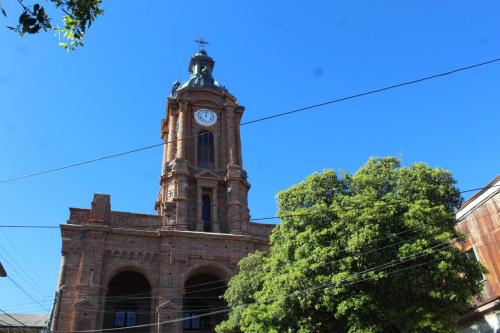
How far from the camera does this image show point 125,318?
29.4 metres

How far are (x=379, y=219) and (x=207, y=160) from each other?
69.6ft

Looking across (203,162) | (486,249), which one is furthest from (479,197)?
(203,162)

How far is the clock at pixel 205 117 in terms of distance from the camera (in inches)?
1473

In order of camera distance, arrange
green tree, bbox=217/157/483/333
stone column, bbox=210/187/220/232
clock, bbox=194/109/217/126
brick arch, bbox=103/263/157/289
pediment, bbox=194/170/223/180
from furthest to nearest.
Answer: clock, bbox=194/109/217/126, pediment, bbox=194/170/223/180, stone column, bbox=210/187/220/232, brick arch, bbox=103/263/157/289, green tree, bbox=217/157/483/333

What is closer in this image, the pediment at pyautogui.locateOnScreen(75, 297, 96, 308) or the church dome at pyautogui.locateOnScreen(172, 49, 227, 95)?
the pediment at pyautogui.locateOnScreen(75, 297, 96, 308)

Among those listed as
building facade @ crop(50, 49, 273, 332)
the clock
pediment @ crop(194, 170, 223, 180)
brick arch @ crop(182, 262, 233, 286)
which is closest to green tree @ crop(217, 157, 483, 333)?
building facade @ crop(50, 49, 273, 332)

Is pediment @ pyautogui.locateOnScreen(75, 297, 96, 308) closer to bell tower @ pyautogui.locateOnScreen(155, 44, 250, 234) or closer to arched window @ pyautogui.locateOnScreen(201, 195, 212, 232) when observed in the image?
bell tower @ pyautogui.locateOnScreen(155, 44, 250, 234)

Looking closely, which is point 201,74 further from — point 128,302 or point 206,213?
point 128,302

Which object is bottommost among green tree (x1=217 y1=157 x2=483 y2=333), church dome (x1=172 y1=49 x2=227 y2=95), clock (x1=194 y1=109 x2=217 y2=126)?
green tree (x1=217 y1=157 x2=483 y2=333)

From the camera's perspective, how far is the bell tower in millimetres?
32156

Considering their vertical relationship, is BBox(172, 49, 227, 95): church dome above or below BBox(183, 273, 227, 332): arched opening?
above

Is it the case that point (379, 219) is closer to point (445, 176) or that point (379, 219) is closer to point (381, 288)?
point (381, 288)

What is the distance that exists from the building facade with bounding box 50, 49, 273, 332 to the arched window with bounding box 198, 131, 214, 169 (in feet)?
0.25

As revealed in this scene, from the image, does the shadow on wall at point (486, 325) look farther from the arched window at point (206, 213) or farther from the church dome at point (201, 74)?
the church dome at point (201, 74)
